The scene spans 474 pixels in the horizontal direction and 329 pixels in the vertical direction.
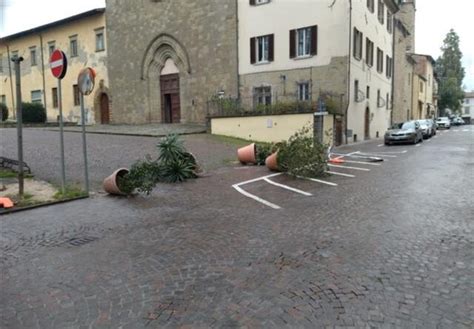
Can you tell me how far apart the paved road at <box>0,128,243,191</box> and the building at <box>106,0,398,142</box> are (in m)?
6.49

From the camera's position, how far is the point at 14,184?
32.0 ft

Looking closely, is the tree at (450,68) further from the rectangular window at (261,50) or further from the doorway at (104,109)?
the doorway at (104,109)

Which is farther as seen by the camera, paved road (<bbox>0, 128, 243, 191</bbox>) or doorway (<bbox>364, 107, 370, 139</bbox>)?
doorway (<bbox>364, 107, 370, 139</bbox>)

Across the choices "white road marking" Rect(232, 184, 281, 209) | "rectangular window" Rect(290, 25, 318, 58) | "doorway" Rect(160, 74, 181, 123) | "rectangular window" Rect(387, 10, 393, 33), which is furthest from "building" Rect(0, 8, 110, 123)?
"white road marking" Rect(232, 184, 281, 209)

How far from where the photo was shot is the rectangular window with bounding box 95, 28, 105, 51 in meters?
33.8

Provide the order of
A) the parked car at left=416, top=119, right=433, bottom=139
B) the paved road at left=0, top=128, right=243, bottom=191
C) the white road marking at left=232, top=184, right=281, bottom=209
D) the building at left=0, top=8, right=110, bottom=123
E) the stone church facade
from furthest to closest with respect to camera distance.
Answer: the building at left=0, top=8, right=110, bottom=123
the parked car at left=416, top=119, right=433, bottom=139
the stone church facade
the paved road at left=0, top=128, right=243, bottom=191
the white road marking at left=232, top=184, right=281, bottom=209

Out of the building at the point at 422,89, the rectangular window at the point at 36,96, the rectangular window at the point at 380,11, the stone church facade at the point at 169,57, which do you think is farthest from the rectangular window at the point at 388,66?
the rectangular window at the point at 36,96

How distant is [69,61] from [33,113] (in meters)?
6.13

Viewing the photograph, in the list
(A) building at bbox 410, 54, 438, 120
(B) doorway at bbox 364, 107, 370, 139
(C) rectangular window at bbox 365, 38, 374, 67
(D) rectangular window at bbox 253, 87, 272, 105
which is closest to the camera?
(D) rectangular window at bbox 253, 87, 272, 105

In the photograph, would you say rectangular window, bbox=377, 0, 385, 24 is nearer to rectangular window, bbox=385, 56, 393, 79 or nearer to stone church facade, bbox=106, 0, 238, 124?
rectangular window, bbox=385, 56, 393, 79

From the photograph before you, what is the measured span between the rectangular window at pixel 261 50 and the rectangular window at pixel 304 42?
1.47 m

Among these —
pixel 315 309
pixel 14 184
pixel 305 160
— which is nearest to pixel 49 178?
pixel 14 184

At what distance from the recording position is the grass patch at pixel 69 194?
338 inches

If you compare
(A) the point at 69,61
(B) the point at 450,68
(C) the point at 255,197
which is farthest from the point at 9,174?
(B) the point at 450,68
